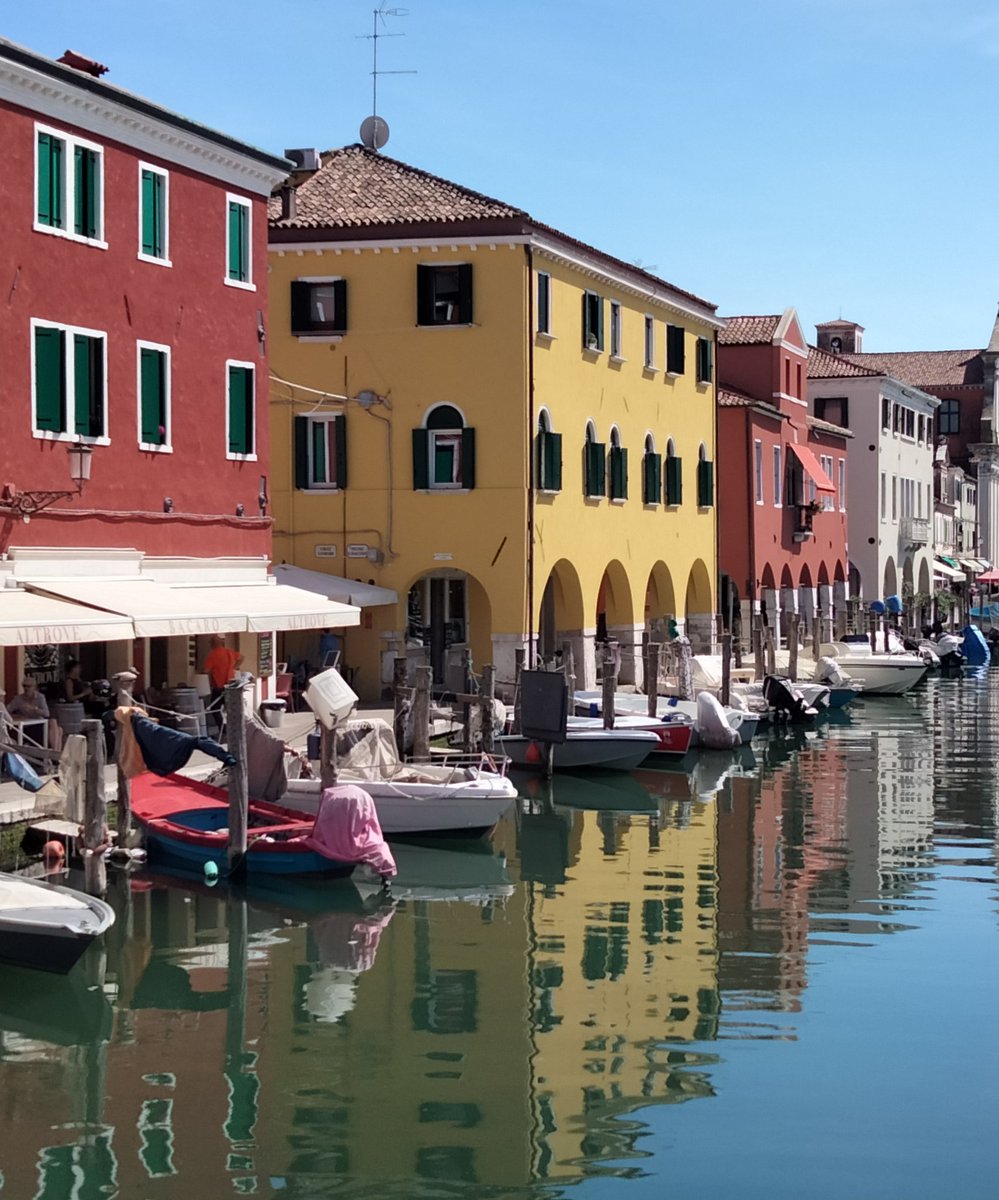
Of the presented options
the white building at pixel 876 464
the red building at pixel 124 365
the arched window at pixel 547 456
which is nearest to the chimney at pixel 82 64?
the red building at pixel 124 365

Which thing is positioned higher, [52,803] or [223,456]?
[223,456]

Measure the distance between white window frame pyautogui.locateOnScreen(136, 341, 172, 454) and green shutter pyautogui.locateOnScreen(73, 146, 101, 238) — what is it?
5.56 feet

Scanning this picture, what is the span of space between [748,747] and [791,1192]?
25.6 m

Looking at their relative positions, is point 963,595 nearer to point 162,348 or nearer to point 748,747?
point 748,747

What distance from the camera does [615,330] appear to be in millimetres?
40250

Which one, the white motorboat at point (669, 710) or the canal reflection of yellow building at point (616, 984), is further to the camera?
the white motorboat at point (669, 710)

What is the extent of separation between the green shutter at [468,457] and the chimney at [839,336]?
5459cm

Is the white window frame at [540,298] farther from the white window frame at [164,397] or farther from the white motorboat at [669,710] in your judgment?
the white window frame at [164,397]

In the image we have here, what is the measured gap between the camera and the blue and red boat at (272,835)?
797 inches

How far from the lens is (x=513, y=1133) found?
12.5 meters

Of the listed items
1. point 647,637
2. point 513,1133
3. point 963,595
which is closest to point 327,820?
Result: point 513,1133

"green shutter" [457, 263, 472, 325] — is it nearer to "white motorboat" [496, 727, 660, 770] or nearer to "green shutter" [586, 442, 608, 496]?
"green shutter" [586, 442, 608, 496]

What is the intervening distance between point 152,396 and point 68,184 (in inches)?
122

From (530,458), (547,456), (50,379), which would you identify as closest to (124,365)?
(50,379)
